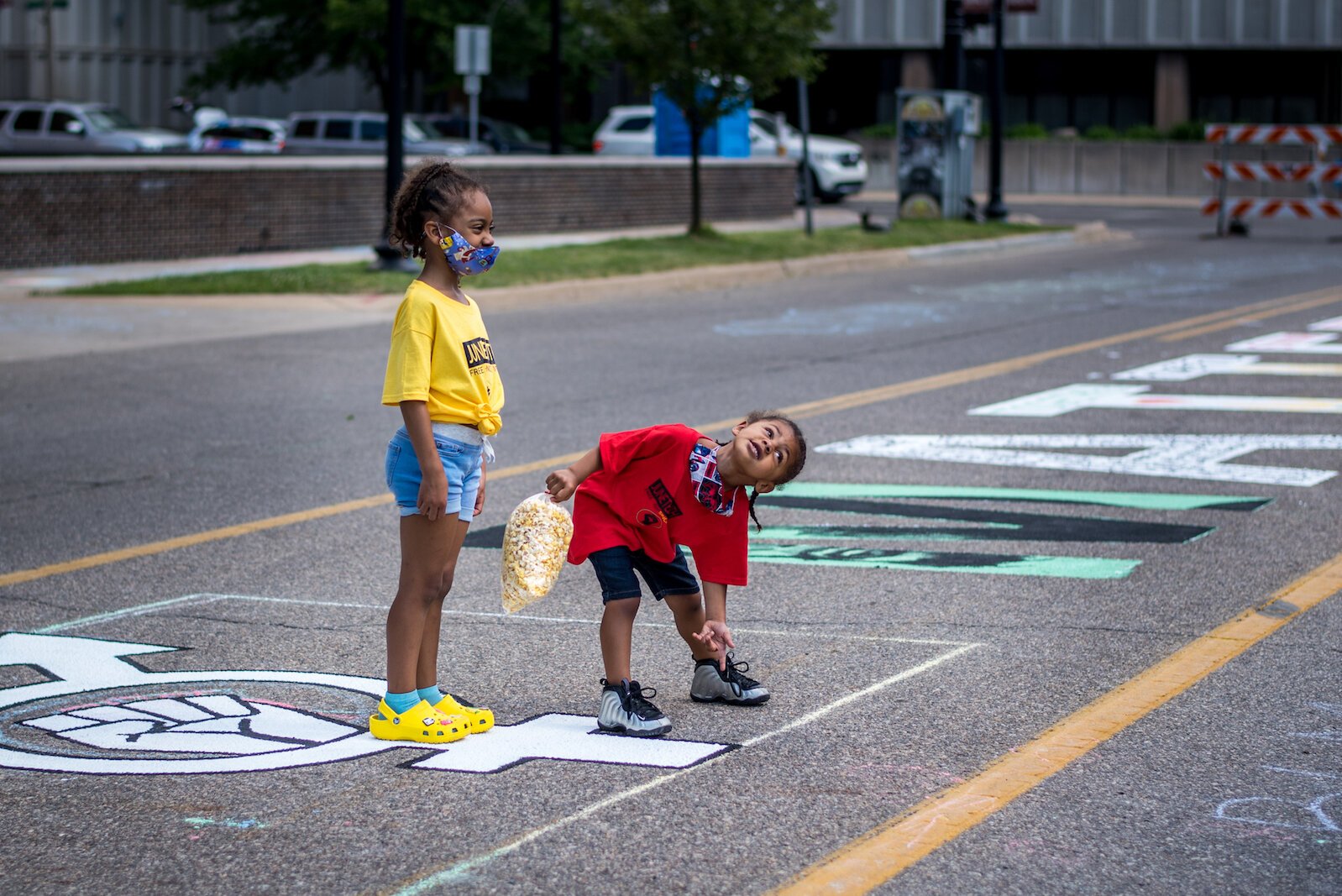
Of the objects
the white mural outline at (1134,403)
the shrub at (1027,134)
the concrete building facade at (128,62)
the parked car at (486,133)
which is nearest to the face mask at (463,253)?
the white mural outline at (1134,403)

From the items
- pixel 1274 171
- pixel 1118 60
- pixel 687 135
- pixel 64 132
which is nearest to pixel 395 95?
pixel 687 135

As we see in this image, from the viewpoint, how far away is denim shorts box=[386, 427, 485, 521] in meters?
4.53

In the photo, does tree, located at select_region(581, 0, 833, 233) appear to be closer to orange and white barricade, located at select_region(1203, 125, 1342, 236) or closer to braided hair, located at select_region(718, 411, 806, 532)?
orange and white barricade, located at select_region(1203, 125, 1342, 236)

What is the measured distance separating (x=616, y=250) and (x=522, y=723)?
1649 cm

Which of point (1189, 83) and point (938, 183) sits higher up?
point (1189, 83)

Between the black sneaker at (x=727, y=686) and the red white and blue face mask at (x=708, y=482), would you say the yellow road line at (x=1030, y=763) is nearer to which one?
the black sneaker at (x=727, y=686)

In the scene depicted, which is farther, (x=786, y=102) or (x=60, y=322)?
(x=786, y=102)

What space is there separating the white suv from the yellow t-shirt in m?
29.2

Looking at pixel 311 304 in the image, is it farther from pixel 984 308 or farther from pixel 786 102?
pixel 786 102

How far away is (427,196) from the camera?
14.8 feet

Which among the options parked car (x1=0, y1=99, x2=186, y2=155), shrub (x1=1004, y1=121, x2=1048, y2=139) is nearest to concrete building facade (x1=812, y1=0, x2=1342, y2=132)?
shrub (x1=1004, y1=121, x2=1048, y2=139)

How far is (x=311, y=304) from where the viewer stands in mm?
16344

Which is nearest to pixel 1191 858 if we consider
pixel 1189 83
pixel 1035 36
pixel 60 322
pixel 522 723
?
pixel 522 723

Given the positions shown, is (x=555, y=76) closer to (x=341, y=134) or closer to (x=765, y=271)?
(x=765, y=271)
